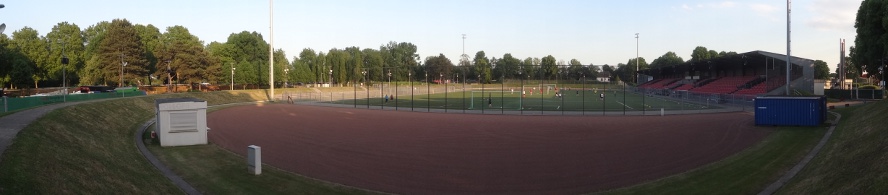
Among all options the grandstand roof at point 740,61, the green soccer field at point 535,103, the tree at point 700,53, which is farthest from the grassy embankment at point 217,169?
the tree at point 700,53

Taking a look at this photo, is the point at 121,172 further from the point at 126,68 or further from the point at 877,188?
the point at 126,68

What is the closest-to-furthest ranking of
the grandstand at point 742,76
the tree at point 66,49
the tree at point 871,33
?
the tree at point 871,33, the grandstand at point 742,76, the tree at point 66,49

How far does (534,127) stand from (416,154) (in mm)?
A: 12612

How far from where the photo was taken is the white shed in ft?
72.9

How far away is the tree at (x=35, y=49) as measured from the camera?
75.4 m

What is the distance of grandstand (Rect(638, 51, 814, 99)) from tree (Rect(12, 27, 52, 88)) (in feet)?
287

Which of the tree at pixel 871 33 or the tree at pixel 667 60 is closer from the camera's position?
the tree at pixel 871 33

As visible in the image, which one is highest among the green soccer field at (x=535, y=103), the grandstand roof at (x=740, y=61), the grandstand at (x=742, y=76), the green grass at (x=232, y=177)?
the grandstand roof at (x=740, y=61)

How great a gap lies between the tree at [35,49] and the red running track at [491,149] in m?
57.8

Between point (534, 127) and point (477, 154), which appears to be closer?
point (477, 154)

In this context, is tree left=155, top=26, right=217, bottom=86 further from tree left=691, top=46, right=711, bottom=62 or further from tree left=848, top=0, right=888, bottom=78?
tree left=691, top=46, right=711, bottom=62

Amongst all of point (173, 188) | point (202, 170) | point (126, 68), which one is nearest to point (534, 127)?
point (202, 170)

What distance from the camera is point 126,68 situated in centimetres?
7356

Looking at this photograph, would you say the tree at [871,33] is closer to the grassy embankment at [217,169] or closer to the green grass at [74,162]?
the grassy embankment at [217,169]
